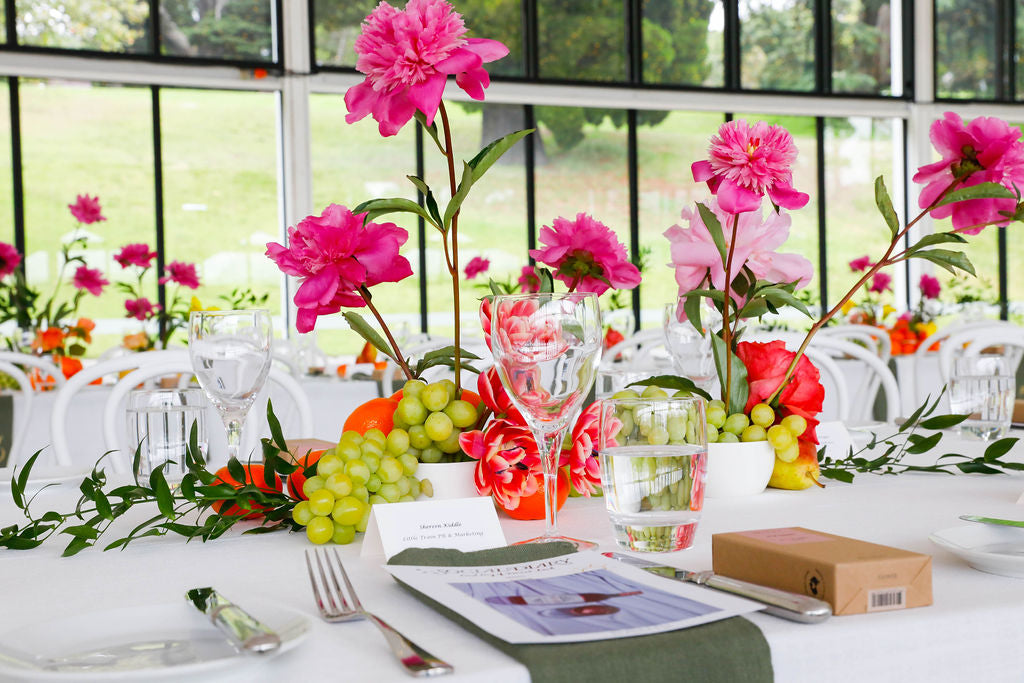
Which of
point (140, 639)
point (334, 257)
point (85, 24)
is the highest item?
point (85, 24)

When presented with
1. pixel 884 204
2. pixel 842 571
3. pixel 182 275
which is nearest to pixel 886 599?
pixel 842 571

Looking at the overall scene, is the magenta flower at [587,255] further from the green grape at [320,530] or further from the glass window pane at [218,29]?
Answer: the glass window pane at [218,29]

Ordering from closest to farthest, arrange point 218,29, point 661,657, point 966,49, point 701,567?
point 661,657, point 701,567, point 218,29, point 966,49

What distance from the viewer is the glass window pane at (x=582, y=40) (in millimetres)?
8023

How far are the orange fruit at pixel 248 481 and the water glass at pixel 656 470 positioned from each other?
1.10 feet

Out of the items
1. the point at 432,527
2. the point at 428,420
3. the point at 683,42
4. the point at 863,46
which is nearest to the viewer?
the point at 432,527

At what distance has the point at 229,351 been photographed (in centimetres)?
118

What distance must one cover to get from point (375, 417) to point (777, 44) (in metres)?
8.30

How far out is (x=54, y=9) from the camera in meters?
6.75

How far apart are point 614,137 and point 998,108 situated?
3335 millimetres

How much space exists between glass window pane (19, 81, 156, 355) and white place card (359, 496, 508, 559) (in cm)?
652

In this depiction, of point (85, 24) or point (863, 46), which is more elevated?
point (863, 46)

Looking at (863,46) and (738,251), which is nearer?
(738,251)

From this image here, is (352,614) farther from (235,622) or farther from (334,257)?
(334,257)
